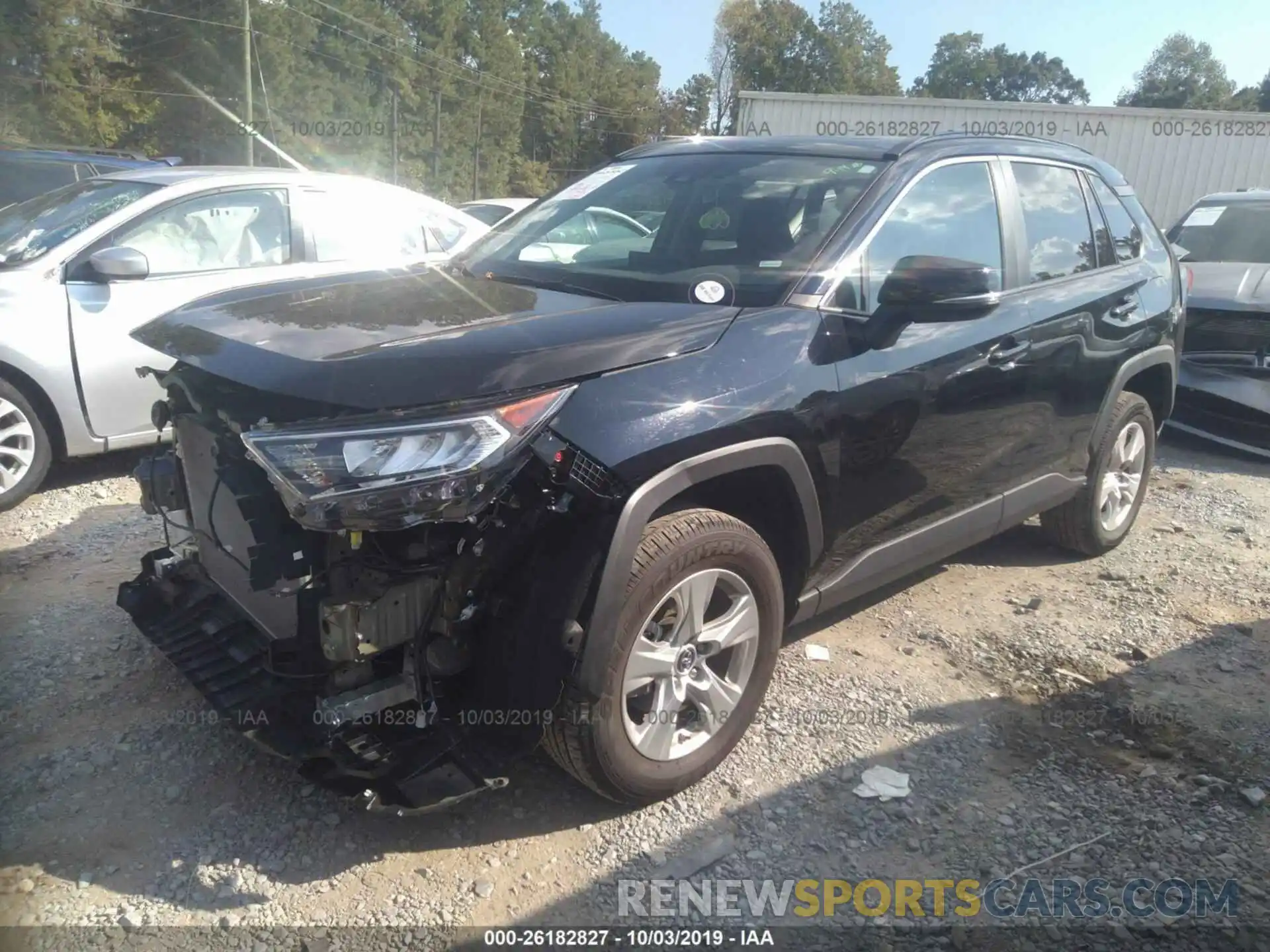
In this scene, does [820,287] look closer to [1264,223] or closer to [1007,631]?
[1007,631]

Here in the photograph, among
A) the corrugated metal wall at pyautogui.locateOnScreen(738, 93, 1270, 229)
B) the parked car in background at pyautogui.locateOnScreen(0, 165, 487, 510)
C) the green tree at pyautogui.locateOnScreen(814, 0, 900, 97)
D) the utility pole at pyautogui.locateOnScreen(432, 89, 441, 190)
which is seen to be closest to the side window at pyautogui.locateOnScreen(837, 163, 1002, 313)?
the parked car in background at pyautogui.locateOnScreen(0, 165, 487, 510)

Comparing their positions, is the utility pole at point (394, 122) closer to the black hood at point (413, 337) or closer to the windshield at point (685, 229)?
the windshield at point (685, 229)

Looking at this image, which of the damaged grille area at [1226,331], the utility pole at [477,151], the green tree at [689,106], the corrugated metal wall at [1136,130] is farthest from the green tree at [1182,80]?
the damaged grille area at [1226,331]

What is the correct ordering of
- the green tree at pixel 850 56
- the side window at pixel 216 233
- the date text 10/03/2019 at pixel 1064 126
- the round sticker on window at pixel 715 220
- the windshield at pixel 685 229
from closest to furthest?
the windshield at pixel 685 229 < the round sticker on window at pixel 715 220 < the side window at pixel 216 233 < the date text 10/03/2019 at pixel 1064 126 < the green tree at pixel 850 56

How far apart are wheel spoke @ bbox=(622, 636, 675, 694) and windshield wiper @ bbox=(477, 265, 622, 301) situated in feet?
3.60

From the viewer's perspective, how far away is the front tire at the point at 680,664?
2492 mm

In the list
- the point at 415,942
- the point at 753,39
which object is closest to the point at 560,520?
the point at 415,942

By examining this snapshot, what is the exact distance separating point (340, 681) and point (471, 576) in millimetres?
405

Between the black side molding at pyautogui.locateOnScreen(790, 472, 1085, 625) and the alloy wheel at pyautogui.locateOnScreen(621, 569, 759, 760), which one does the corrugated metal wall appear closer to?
the black side molding at pyautogui.locateOnScreen(790, 472, 1085, 625)

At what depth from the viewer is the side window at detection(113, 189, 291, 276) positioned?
5215mm

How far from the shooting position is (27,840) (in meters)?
2.56

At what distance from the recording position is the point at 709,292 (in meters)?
3.00

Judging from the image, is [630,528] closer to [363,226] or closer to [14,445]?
[14,445]

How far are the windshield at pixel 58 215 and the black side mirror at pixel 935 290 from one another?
4243 millimetres
